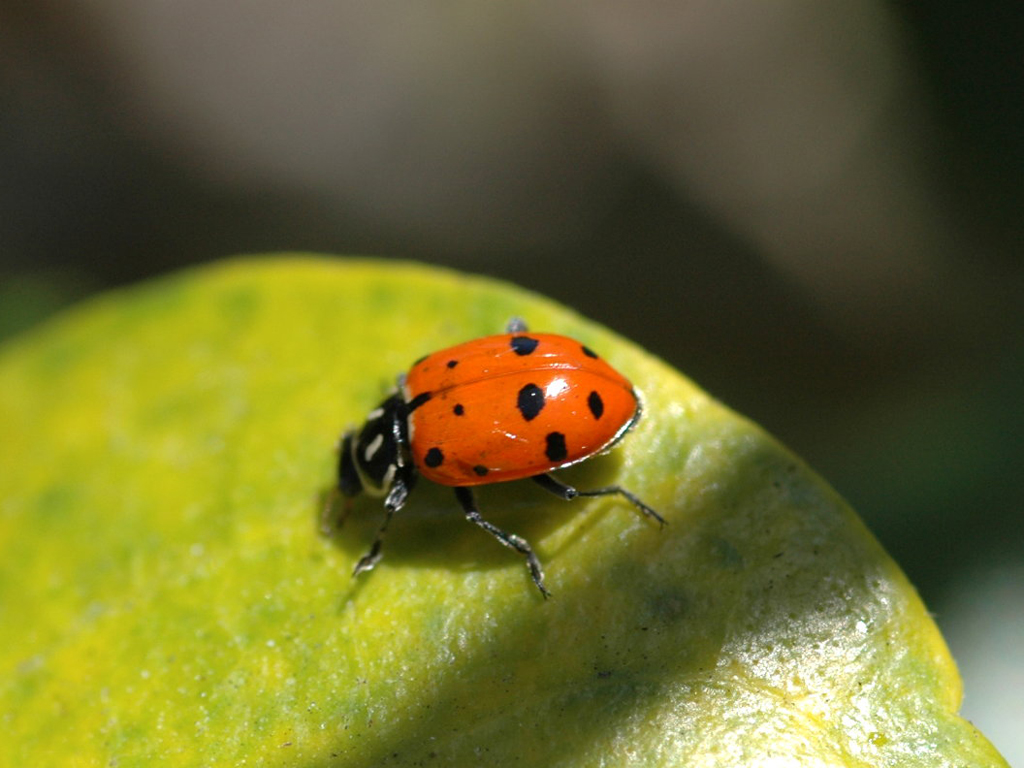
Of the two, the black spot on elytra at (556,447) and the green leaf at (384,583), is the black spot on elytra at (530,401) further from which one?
the green leaf at (384,583)

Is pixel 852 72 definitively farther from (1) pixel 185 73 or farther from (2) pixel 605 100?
(1) pixel 185 73

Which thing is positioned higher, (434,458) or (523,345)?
(523,345)

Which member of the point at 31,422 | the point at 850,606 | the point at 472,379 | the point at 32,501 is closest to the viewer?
the point at 850,606

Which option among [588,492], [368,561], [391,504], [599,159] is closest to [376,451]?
[391,504]

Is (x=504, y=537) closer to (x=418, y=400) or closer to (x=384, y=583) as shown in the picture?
(x=384, y=583)

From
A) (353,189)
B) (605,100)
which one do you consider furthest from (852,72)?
(353,189)

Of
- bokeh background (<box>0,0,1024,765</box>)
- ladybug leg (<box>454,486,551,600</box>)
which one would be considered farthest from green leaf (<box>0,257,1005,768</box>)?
bokeh background (<box>0,0,1024,765</box>)

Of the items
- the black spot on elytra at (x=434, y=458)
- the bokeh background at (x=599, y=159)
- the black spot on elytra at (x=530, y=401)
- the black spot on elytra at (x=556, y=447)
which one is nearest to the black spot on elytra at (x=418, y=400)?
the black spot on elytra at (x=434, y=458)
